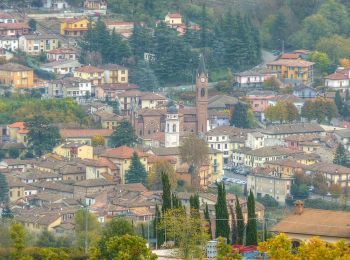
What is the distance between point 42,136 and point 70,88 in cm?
693

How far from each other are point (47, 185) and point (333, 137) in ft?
40.8

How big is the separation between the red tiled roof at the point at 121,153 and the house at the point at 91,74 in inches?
377

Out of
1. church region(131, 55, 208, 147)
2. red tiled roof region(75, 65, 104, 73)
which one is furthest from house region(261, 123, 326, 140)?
red tiled roof region(75, 65, 104, 73)

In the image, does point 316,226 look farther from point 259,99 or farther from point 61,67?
point 61,67

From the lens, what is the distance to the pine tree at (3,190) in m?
67.2

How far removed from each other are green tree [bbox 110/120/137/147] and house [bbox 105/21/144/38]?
12.9m

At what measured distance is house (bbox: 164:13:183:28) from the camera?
89.1 m

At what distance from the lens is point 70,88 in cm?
8038

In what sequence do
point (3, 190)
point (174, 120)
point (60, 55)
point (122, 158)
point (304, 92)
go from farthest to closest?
point (60, 55) < point (304, 92) < point (174, 120) < point (122, 158) < point (3, 190)

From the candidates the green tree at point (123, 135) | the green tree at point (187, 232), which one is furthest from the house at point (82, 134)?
the green tree at point (187, 232)

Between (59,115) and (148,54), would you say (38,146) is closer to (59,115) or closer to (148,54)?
(59,115)

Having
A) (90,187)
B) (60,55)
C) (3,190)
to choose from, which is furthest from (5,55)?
(3,190)

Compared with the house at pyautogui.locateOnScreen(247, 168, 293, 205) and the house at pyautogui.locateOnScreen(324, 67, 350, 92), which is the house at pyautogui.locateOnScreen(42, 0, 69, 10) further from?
the house at pyautogui.locateOnScreen(247, 168, 293, 205)

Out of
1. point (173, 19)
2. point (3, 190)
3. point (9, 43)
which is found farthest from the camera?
point (173, 19)
